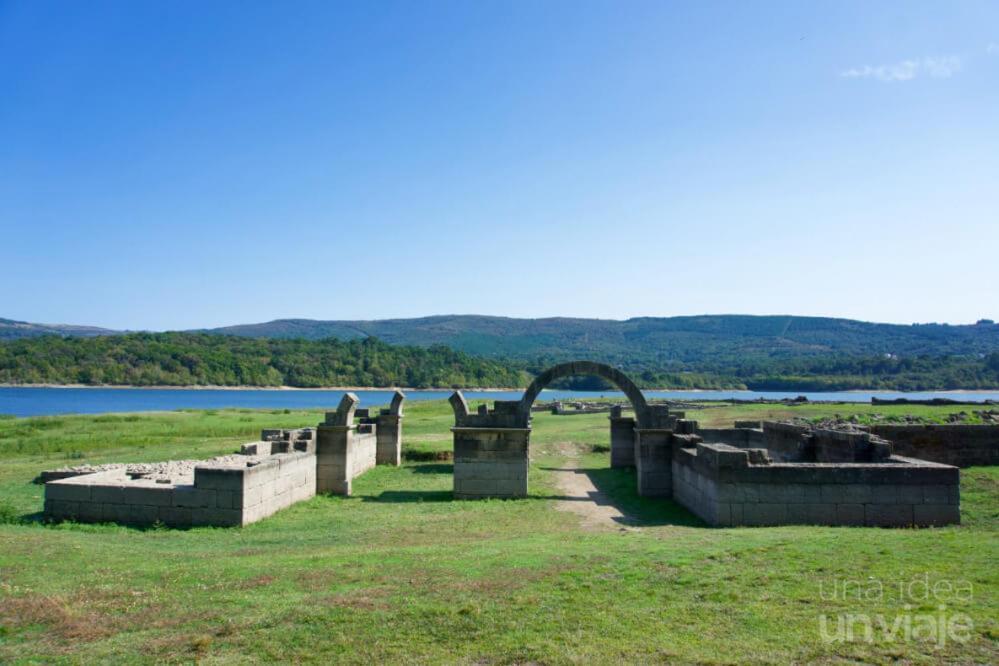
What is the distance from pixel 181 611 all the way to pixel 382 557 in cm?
323

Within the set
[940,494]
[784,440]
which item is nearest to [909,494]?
[940,494]

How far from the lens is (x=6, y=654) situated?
6.73 m

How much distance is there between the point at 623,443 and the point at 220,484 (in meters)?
14.6

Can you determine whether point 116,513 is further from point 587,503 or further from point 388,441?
point 388,441

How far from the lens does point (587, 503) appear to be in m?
18.1

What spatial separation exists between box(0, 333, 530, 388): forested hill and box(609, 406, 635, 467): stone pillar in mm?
115163

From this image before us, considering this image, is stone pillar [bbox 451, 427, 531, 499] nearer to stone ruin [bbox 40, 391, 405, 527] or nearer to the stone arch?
the stone arch

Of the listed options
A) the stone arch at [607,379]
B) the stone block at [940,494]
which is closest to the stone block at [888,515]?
the stone block at [940,494]

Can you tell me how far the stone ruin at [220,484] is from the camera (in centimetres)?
1475

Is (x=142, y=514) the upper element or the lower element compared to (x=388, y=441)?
lower

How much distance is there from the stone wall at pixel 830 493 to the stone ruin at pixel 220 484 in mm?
10087

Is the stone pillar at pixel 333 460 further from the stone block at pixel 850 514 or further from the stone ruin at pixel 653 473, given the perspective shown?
the stone block at pixel 850 514

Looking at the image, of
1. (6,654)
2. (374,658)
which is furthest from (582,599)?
(6,654)

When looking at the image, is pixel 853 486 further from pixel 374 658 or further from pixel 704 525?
pixel 374 658
